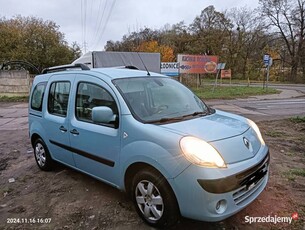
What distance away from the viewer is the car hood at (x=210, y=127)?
110 inches

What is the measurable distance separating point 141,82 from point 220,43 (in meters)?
46.4

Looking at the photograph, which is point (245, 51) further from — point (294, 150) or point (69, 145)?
point (69, 145)

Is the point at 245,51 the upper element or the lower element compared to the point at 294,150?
upper

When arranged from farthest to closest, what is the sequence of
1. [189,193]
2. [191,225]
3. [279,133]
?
[279,133]
[191,225]
[189,193]

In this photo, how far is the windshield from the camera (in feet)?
10.7

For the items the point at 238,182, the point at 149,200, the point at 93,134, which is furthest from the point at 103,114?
the point at 238,182

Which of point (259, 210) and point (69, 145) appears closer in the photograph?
point (259, 210)

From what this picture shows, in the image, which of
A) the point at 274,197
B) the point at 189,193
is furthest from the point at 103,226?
the point at 274,197

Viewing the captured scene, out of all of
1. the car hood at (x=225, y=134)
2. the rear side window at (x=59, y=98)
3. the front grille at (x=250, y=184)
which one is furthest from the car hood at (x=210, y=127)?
the rear side window at (x=59, y=98)

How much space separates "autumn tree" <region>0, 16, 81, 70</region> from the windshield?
86.9 feet

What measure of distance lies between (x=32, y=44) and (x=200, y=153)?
2946 centimetres

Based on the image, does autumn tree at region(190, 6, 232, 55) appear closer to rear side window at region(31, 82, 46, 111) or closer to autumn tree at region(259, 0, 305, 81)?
autumn tree at region(259, 0, 305, 81)

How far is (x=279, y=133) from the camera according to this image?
728 cm

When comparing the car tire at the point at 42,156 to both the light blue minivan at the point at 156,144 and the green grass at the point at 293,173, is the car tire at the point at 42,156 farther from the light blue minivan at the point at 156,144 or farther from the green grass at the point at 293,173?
the green grass at the point at 293,173
